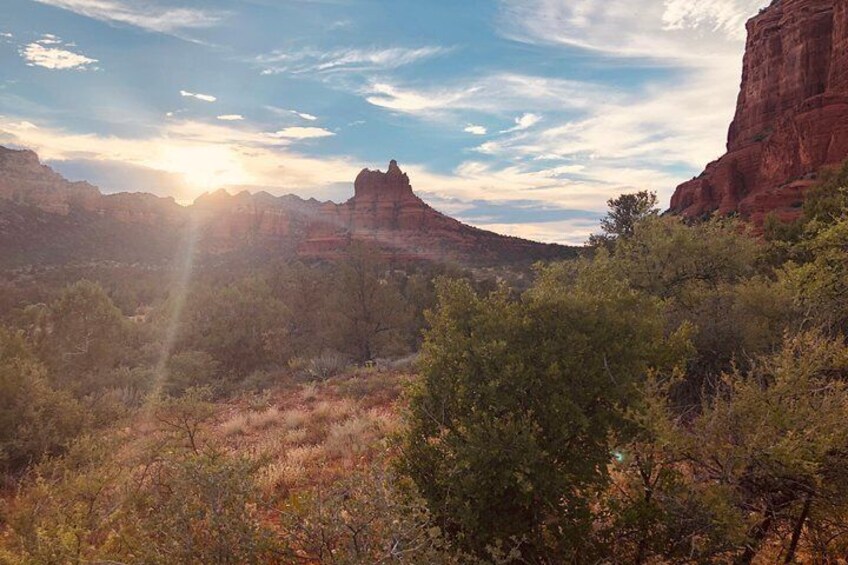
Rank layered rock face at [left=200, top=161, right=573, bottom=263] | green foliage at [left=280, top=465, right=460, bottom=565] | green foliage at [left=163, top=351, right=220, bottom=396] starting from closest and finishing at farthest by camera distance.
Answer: green foliage at [left=280, top=465, right=460, bottom=565], green foliage at [left=163, top=351, right=220, bottom=396], layered rock face at [left=200, top=161, right=573, bottom=263]

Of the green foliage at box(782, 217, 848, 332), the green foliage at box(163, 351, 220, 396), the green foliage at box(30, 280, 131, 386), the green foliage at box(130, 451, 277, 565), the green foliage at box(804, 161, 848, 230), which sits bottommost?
the green foliage at box(163, 351, 220, 396)

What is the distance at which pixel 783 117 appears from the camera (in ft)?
204

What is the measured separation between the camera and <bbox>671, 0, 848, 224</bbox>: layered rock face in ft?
177

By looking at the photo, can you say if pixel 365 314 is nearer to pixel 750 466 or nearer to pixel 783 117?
pixel 750 466

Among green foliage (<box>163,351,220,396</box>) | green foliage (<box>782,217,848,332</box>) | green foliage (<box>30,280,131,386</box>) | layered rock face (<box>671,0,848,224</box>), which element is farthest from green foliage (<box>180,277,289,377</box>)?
layered rock face (<box>671,0,848,224</box>)

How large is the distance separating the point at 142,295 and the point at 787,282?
207 feet

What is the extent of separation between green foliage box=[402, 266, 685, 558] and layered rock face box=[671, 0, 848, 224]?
162 feet

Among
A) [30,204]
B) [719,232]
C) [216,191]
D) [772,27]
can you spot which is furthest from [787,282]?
[216,191]

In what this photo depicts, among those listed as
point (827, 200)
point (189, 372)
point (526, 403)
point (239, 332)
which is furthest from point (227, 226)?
point (526, 403)

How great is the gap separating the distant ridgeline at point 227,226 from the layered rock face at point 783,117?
92.8ft

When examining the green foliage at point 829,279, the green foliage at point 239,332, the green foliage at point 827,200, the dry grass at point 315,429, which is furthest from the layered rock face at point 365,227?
the green foliage at point 829,279

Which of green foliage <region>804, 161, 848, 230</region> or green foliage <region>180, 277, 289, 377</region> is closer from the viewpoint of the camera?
green foliage <region>804, 161, 848, 230</region>

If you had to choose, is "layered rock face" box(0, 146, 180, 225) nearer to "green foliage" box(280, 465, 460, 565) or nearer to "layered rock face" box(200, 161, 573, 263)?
"layered rock face" box(200, 161, 573, 263)

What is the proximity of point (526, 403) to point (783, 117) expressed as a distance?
77.4 m
